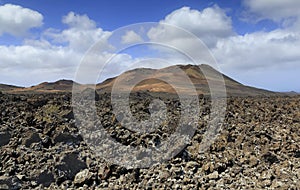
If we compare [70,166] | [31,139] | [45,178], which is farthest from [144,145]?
[31,139]

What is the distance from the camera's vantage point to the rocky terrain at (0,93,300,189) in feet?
28.3

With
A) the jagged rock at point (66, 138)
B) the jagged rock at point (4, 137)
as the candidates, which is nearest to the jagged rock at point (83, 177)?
the jagged rock at point (66, 138)

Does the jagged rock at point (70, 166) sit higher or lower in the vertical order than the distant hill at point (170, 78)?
lower

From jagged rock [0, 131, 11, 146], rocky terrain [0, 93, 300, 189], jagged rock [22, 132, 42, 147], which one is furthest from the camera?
jagged rock [0, 131, 11, 146]

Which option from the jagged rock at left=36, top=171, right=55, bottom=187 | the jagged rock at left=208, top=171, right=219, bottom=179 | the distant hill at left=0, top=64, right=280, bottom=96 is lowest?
the jagged rock at left=36, top=171, right=55, bottom=187

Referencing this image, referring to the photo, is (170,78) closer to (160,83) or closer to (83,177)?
(83,177)

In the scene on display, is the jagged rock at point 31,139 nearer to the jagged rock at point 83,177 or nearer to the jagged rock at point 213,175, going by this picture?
the jagged rock at point 83,177

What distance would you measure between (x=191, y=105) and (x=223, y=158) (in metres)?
4.29

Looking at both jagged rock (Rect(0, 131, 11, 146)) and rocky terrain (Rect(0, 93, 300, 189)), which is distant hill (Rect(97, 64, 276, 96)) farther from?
jagged rock (Rect(0, 131, 11, 146))

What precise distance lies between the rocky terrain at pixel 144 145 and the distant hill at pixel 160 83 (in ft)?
7.00

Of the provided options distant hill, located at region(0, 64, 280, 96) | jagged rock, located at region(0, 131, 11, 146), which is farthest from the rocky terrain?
distant hill, located at region(0, 64, 280, 96)

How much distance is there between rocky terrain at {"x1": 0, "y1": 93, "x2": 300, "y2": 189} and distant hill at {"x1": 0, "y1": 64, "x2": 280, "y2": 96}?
2.13 meters

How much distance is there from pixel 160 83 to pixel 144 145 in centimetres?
3342

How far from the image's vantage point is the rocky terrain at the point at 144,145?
8625mm
